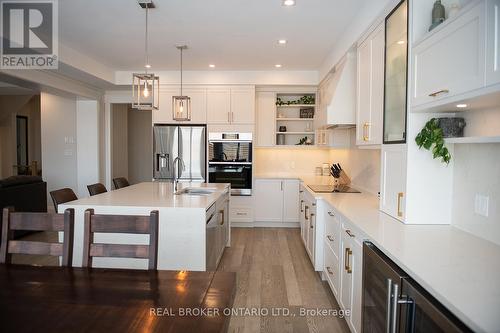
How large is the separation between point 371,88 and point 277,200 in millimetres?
3110

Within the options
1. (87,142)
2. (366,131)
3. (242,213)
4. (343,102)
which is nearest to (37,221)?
(366,131)

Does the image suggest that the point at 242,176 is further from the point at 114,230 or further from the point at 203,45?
the point at 114,230

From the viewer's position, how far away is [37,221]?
167cm

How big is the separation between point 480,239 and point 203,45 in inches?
145

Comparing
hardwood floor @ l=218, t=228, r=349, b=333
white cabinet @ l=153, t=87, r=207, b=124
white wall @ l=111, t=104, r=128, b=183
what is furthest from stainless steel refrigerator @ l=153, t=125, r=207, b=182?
white wall @ l=111, t=104, r=128, b=183

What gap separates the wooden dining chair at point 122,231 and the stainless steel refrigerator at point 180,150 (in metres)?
3.87

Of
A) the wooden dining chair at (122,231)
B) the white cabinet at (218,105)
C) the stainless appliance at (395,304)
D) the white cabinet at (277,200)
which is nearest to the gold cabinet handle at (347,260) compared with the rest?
the stainless appliance at (395,304)

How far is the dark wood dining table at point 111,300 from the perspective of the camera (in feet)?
3.42

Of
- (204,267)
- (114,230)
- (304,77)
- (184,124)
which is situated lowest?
(204,267)

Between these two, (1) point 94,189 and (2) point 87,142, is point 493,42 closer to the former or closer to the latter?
(1) point 94,189

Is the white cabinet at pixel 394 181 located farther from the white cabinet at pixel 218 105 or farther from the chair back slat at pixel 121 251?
the white cabinet at pixel 218 105

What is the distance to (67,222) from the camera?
64.9 inches

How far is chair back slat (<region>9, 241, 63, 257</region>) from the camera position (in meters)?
1.65

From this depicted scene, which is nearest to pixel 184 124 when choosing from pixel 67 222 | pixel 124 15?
pixel 124 15
